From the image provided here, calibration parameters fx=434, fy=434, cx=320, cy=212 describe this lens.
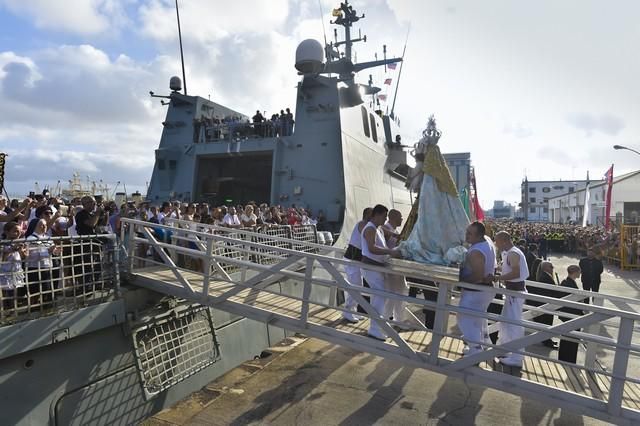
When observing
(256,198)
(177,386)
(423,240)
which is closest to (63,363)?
(177,386)

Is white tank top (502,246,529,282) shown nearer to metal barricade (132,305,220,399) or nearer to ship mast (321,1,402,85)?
metal barricade (132,305,220,399)

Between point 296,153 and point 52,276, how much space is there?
7.75 m

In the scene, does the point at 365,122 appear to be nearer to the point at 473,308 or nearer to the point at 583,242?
the point at 473,308

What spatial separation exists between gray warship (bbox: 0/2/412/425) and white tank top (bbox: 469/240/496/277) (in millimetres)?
2810

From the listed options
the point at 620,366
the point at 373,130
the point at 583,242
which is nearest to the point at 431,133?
the point at 620,366

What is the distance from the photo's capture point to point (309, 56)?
11.5 meters

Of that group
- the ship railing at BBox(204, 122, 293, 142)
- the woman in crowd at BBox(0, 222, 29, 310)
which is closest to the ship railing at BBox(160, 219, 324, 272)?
the woman in crowd at BBox(0, 222, 29, 310)

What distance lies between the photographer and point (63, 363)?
403 cm

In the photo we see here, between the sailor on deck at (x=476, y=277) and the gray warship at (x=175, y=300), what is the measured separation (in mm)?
2598

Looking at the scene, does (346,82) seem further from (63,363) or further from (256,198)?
(63,363)

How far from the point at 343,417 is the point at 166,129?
11.1 m

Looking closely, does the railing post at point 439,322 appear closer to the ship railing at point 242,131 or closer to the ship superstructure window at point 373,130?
the ship railing at point 242,131

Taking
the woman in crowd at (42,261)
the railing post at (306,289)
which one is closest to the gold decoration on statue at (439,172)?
A: the railing post at (306,289)

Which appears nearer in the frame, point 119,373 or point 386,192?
point 119,373
